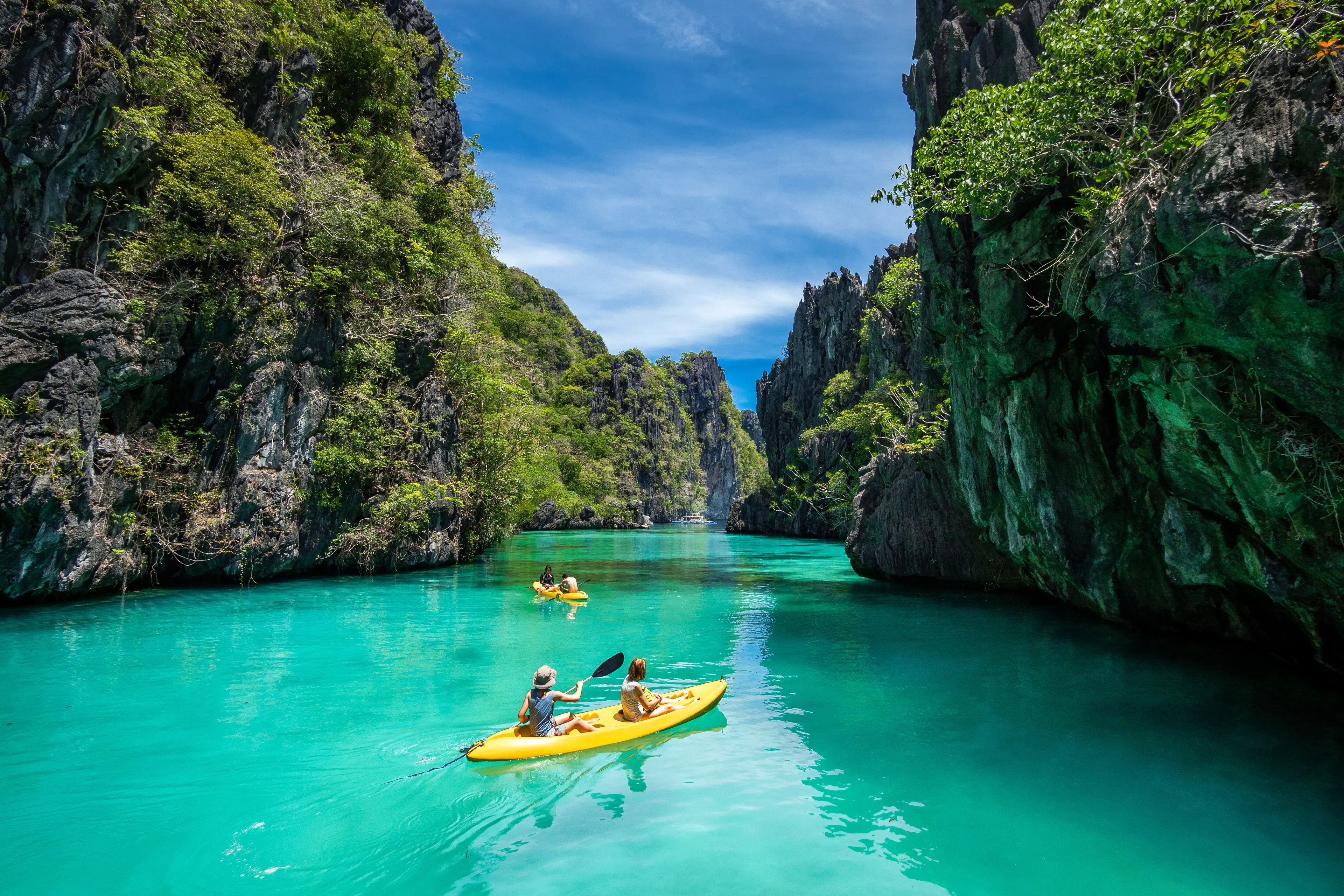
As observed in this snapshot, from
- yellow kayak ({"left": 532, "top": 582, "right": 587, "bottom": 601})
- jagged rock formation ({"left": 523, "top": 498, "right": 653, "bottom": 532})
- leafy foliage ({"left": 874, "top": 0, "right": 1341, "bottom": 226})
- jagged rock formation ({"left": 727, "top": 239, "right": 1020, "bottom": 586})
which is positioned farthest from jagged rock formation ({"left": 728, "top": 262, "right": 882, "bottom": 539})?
leafy foliage ({"left": 874, "top": 0, "right": 1341, "bottom": 226})

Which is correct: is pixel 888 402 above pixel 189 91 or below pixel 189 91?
below

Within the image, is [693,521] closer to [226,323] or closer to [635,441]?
[635,441]

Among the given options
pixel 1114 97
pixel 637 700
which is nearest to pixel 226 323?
pixel 637 700

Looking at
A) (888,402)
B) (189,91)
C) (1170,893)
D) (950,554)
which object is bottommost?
(1170,893)

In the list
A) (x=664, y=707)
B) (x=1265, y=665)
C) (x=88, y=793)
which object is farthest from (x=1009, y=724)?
(x=88, y=793)

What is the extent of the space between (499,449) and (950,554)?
713 inches

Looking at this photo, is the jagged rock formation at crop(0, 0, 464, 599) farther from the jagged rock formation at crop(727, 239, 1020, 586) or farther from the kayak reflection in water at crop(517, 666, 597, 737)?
the jagged rock formation at crop(727, 239, 1020, 586)

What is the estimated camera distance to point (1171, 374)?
7.81 metres

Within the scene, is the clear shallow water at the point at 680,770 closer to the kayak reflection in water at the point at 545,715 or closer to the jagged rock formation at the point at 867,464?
the kayak reflection in water at the point at 545,715

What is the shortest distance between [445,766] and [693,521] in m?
Result: 97.2

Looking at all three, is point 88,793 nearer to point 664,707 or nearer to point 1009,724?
point 664,707

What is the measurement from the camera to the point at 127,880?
4.76 m

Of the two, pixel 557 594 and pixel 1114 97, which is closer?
pixel 1114 97

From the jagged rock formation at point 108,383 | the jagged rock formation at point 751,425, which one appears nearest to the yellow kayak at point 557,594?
the jagged rock formation at point 108,383
